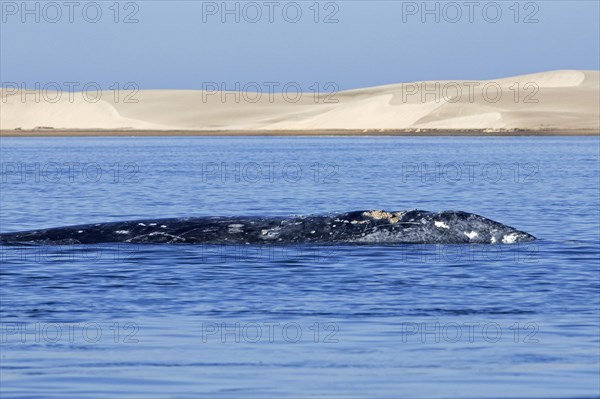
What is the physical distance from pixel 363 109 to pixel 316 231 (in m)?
132

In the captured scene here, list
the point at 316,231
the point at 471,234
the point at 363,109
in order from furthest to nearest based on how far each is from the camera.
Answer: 1. the point at 363,109
2. the point at 316,231
3. the point at 471,234

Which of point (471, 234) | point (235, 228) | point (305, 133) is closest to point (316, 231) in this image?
point (235, 228)

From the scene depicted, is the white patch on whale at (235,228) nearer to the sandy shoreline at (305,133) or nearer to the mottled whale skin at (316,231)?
the mottled whale skin at (316,231)

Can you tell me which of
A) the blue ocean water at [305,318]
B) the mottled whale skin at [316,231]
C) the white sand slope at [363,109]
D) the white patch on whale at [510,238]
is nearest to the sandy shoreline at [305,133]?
the white sand slope at [363,109]

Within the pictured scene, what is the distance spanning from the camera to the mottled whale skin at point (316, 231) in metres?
19.8

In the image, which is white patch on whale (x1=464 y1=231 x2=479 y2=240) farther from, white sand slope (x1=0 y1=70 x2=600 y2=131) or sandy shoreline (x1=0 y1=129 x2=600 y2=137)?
white sand slope (x1=0 y1=70 x2=600 y2=131)

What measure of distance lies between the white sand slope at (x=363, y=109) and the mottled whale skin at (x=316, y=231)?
100066 mm

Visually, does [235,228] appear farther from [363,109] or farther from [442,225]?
[363,109]

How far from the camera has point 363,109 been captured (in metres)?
151

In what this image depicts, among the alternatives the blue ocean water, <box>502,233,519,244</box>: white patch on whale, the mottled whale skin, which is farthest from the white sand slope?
the blue ocean water

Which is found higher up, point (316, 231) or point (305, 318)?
point (316, 231)

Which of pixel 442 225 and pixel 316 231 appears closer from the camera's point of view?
pixel 442 225

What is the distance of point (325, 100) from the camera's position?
638 feet

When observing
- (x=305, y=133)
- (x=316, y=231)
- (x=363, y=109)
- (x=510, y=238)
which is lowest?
(x=510, y=238)
